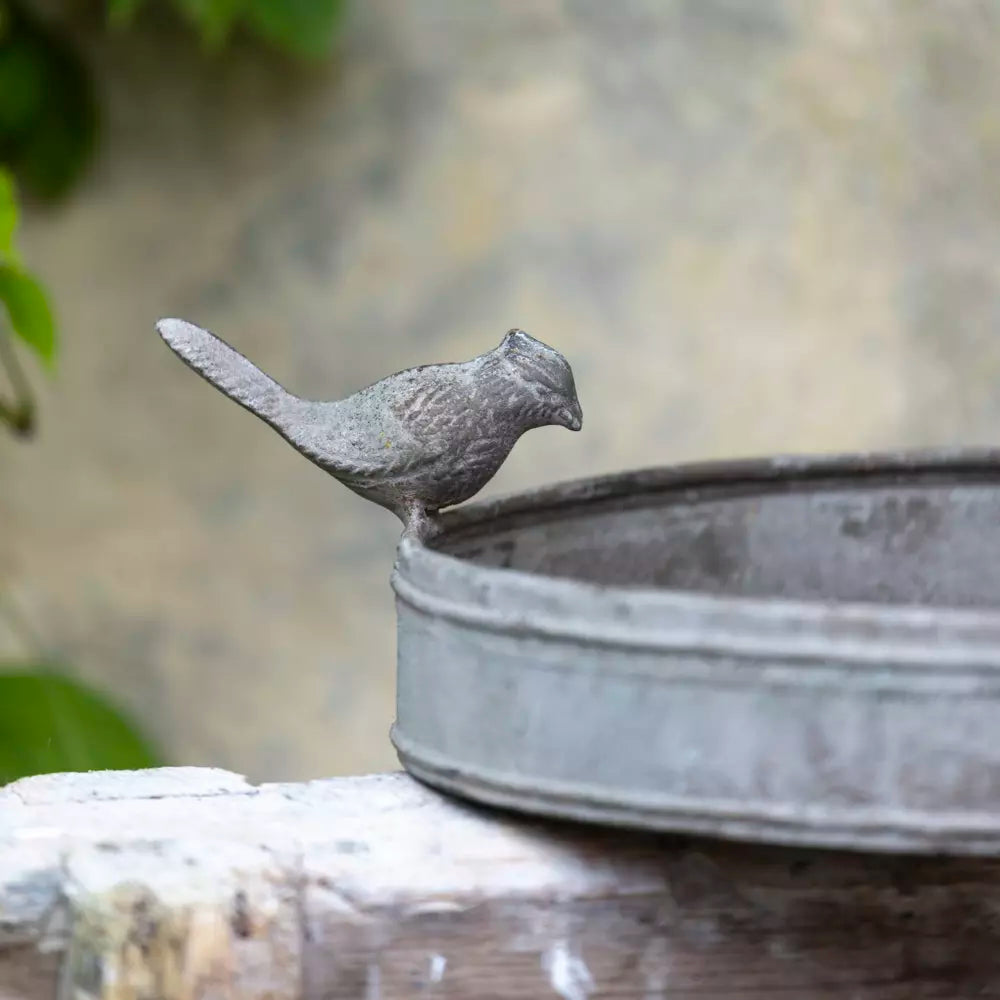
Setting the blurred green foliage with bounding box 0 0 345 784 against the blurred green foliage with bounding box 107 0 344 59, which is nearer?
the blurred green foliage with bounding box 0 0 345 784

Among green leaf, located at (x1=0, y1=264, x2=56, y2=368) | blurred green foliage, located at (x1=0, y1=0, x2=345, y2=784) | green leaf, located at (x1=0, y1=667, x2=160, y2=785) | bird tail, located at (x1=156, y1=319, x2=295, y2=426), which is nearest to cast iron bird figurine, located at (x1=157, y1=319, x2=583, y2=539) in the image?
bird tail, located at (x1=156, y1=319, x2=295, y2=426)

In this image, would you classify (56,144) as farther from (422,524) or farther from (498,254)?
(422,524)

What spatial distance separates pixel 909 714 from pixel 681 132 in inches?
62.8

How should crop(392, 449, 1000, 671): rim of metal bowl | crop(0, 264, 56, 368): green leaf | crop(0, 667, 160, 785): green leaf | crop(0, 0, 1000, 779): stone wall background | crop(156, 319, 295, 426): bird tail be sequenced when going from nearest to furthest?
1. crop(392, 449, 1000, 671): rim of metal bowl
2. crop(156, 319, 295, 426): bird tail
3. crop(0, 264, 56, 368): green leaf
4. crop(0, 667, 160, 785): green leaf
5. crop(0, 0, 1000, 779): stone wall background

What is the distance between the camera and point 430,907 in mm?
741

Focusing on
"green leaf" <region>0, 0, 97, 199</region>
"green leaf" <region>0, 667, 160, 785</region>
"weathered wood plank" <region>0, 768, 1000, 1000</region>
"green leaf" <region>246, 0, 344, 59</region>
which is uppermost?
"green leaf" <region>246, 0, 344, 59</region>

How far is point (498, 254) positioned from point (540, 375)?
1282mm

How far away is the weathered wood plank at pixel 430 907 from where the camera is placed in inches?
27.9

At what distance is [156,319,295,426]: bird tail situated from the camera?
0.87m

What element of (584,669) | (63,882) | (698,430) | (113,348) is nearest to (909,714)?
(584,669)

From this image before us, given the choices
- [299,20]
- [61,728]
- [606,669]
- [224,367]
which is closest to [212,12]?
[299,20]

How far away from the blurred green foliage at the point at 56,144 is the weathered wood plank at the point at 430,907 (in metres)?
0.84

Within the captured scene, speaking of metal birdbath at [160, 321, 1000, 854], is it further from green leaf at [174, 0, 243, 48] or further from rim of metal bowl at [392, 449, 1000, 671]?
green leaf at [174, 0, 243, 48]

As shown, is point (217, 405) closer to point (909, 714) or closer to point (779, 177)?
point (779, 177)
